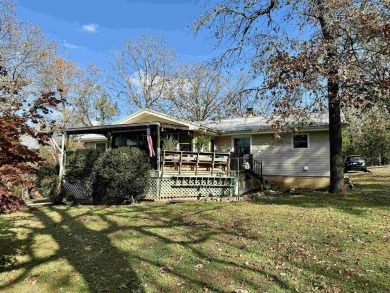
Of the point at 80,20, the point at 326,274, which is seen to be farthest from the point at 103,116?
the point at 326,274

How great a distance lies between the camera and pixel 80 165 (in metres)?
13.8

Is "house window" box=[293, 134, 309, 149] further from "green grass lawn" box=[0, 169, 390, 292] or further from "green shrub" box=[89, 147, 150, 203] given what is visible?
"green shrub" box=[89, 147, 150, 203]

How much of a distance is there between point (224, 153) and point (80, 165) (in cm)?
667

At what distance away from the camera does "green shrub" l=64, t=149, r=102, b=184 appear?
13.5 meters

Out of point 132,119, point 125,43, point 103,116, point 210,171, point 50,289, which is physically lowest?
point 50,289

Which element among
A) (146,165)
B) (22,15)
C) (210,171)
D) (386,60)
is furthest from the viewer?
(22,15)

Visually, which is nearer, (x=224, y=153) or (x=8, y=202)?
(x=8, y=202)

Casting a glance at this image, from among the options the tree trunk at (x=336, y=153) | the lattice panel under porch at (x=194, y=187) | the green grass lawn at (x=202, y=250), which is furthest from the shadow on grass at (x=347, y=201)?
the lattice panel under porch at (x=194, y=187)

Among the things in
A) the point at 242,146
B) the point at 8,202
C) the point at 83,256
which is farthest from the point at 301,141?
the point at 8,202

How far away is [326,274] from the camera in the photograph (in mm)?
5000

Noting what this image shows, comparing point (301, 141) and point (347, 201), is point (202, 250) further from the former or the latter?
point (301, 141)

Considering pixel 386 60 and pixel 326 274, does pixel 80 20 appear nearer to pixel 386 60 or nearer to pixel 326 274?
pixel 386 60

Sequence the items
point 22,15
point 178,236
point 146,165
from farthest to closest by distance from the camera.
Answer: point 22,15 → point 146,165 → point 178,236

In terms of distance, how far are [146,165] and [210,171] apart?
328 cm
